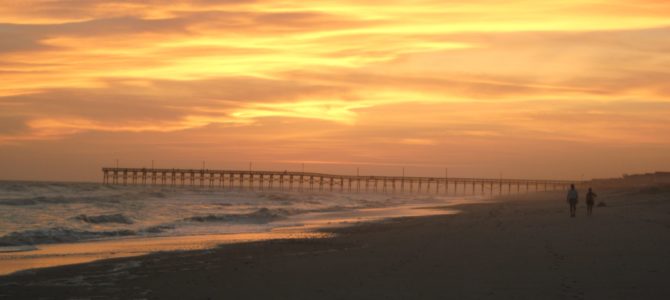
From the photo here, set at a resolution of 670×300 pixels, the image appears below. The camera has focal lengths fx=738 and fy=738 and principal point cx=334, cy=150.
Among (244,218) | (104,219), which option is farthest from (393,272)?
(244,218)

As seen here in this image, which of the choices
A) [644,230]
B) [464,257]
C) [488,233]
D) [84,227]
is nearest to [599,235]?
[644,230]

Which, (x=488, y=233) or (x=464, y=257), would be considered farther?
(x=488, y=233)

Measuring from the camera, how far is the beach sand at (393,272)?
8609mm

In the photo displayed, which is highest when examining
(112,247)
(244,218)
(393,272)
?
(393,272)

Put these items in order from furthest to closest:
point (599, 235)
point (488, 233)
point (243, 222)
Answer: point (243, 222) < point (488, 233) < point (599, 235)

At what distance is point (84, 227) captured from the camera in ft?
69.1

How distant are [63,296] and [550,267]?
6.38 meters

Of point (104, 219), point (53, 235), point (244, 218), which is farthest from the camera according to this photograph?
point (244, 218)

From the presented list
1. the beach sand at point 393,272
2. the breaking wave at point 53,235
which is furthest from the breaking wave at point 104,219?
the beach sand at point 393,272

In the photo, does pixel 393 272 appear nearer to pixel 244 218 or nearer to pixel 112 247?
pixel 112 247

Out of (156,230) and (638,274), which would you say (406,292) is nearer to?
(638,274)

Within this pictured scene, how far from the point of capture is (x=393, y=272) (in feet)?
34.0

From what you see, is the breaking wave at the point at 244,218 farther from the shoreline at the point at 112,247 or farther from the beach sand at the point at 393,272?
the beach sand at the point at 393,272

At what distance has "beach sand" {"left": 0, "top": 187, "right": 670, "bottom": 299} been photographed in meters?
8.61
